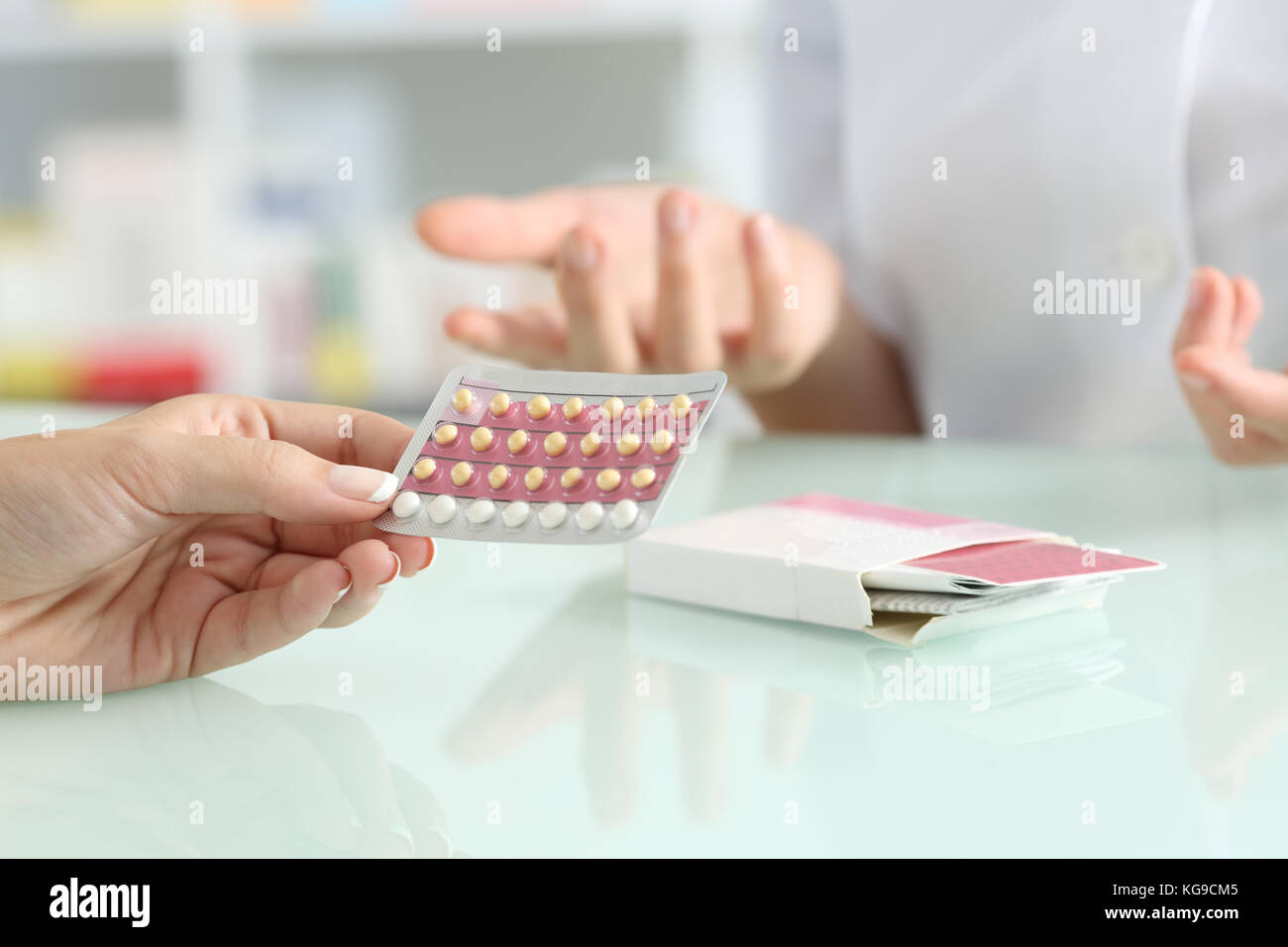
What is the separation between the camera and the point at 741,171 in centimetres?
212

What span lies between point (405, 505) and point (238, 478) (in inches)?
2.3

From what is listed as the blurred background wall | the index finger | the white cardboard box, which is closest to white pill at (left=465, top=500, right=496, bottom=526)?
the white cardboard box

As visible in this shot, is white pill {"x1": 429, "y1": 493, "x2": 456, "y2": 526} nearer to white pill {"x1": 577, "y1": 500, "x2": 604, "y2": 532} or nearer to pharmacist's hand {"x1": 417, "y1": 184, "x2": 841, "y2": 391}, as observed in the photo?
white pill {"x1": 577, "y1": 500, "x2": 604, "y2": 532}

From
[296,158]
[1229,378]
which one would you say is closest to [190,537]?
[1229,378]

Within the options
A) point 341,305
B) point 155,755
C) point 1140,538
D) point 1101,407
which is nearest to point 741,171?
point 341,305

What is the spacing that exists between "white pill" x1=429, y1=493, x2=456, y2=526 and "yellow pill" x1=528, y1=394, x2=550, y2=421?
57mm

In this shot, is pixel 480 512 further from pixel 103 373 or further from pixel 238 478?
pixel 103 373

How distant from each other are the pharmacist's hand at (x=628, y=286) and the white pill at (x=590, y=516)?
14.3 inches

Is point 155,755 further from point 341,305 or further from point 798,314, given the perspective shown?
point 341,305

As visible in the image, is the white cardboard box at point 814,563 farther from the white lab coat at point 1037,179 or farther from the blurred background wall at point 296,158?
the blurred background wall at point 296,158

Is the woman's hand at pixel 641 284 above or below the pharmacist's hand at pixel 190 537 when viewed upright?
above

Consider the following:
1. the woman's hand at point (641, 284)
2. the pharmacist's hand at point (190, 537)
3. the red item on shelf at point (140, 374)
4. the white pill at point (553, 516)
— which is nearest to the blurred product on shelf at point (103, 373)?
the red item on shelf at point (140, 374)

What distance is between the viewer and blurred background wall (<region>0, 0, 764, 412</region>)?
2102 millimetres

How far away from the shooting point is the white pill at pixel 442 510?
469 millimetres
